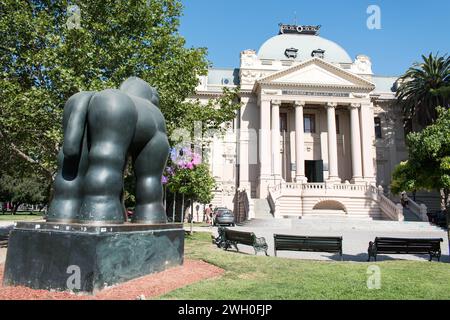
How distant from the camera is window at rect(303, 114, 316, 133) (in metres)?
38.2

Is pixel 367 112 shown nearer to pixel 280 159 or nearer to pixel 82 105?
pixel 280 159

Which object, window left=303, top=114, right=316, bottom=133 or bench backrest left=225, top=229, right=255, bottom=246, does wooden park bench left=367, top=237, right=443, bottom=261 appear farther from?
window left=303, top=114, right=316, bottom=133

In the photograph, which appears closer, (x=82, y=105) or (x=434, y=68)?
(x=82, y=105)

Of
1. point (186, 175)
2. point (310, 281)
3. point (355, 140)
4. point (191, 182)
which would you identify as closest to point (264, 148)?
point (355, 140)

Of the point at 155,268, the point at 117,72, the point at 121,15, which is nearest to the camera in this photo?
the point at 155,268

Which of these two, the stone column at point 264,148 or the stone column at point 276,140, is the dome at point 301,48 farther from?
the stone column at point 264,148

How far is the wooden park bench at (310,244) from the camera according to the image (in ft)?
34.2

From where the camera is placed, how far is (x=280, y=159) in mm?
34625

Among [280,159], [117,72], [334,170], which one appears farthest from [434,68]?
[117,72]

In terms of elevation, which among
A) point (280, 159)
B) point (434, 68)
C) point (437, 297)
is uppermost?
point (434, 68)

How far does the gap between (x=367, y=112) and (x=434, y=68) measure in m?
7.41

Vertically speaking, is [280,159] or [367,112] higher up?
[367,112]

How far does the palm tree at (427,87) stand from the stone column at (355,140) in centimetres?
550

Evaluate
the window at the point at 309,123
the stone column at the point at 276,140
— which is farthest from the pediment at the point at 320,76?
the window at the point at 309,123
